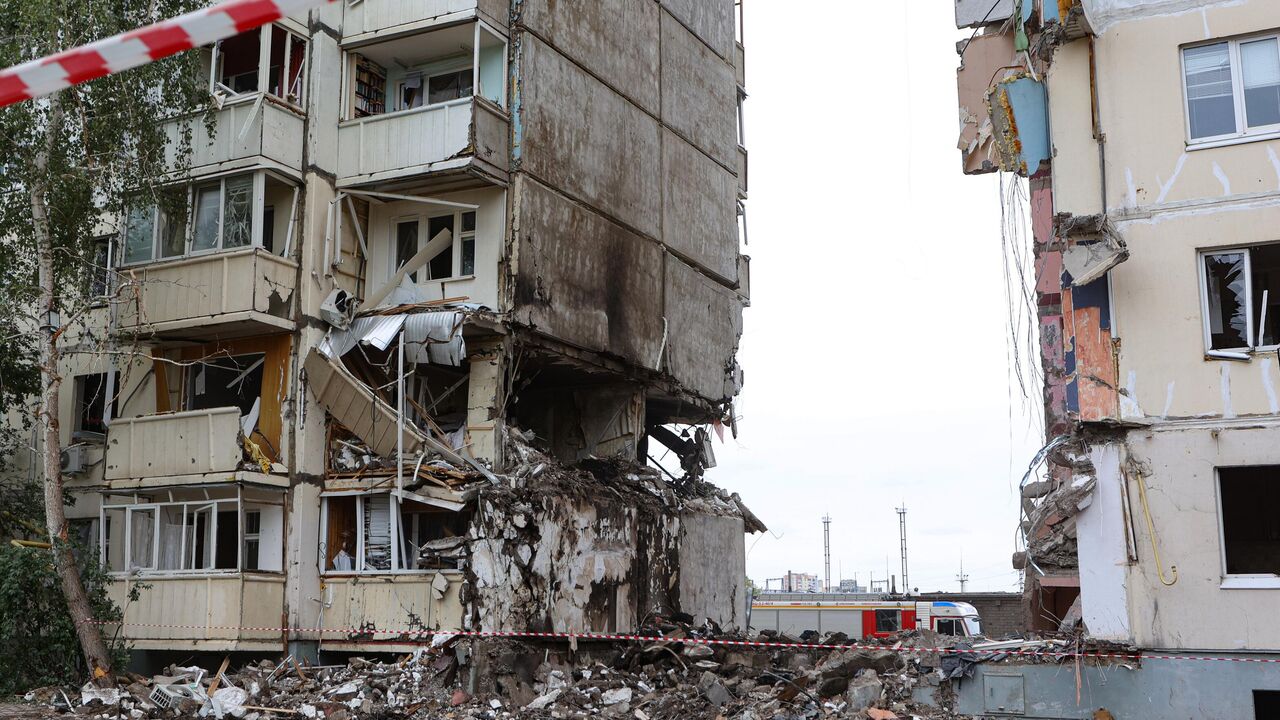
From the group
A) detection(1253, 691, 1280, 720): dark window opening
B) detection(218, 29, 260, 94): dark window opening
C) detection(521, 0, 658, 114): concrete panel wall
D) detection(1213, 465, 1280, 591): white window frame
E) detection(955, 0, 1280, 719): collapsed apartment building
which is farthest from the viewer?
detection(521, 0, 658, 114): concrete panel wall

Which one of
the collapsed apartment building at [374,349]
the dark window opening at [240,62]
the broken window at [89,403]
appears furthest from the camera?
the broken window at [89,403]

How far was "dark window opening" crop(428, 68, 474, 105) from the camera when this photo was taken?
25.3m

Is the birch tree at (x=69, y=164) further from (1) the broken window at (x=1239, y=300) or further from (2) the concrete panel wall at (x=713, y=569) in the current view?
(1) the broken window at (x=1239, y=300)

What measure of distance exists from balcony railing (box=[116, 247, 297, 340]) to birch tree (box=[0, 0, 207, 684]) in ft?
3.68

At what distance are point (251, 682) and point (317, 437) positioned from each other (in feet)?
15.8

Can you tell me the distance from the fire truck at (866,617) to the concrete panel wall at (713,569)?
33.9 ft

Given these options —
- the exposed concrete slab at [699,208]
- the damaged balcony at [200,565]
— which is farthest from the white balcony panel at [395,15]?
the damaged balcony at [200,565]

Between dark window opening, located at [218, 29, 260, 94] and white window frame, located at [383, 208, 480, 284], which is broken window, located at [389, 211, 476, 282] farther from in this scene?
dark window opening, located at [218, 29, 260, 94]

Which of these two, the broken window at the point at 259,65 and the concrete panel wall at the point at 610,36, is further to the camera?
the concrete panel wall at the point at 610,36

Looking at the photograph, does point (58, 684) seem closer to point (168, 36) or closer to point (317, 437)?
point (317, 437)

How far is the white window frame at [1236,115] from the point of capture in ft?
50.8

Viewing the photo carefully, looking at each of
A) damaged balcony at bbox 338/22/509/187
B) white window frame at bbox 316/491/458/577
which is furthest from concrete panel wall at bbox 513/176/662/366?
white window frame at bbox 316/491/458/577

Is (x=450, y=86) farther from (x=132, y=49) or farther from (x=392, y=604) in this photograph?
(x=132, y=49)

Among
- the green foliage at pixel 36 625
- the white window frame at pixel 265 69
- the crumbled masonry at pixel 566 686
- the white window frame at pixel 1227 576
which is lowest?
the crumbled masonry at pixel 566 686
